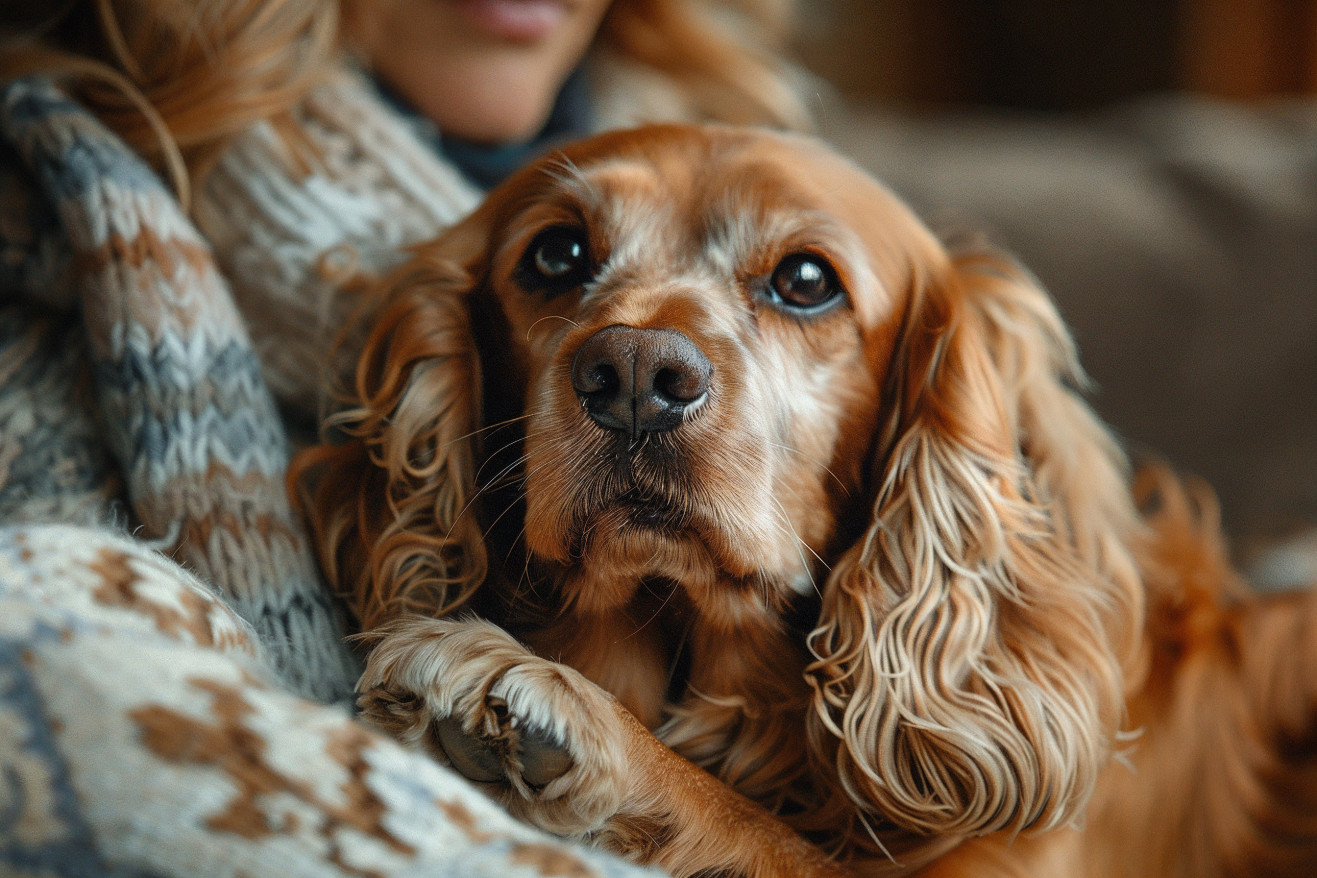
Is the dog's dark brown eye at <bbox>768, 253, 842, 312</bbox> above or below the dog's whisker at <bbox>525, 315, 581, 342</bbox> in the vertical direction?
A: above

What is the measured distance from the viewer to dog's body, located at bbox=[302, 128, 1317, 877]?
990mm

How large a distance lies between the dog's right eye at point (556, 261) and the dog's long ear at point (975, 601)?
16.1 inches

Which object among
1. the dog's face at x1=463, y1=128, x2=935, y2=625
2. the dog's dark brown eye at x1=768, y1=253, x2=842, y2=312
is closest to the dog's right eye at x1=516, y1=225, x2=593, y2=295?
the dog's face at x1=463, y1=128, x2=935, y2=625

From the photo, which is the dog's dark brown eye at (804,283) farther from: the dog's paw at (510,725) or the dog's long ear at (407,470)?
the dog's paw at (510,725)

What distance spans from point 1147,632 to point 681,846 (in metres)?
0.81

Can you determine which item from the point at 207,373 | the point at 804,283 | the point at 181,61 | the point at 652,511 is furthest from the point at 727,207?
the point at 181,61

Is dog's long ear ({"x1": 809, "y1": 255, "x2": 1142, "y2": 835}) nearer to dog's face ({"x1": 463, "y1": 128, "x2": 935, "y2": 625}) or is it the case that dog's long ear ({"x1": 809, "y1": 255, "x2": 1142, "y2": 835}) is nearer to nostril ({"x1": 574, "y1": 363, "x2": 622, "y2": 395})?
dog's face ({"x1": 463, "y1": 128, "x2": 935, "y2": 625})

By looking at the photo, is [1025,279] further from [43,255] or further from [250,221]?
[43,255]

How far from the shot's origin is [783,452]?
1119mm

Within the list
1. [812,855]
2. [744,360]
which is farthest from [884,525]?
[812,855]

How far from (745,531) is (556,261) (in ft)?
1.41

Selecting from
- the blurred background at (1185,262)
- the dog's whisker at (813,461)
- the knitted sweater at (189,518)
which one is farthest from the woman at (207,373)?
the blurred background at (1185,262)

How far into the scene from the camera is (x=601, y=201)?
1202 millimetres

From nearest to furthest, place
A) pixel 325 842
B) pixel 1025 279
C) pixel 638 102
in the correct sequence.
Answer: pixel 325 842
pixel 1025 279
pixel 638 102
